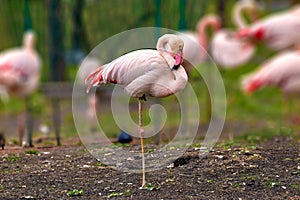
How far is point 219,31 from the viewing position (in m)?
11.1

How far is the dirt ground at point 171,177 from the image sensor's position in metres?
4.07

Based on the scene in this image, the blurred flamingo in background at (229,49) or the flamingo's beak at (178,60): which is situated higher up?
the blurred flamingo in background at (229,49)

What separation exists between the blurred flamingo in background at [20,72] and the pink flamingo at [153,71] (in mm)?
4729

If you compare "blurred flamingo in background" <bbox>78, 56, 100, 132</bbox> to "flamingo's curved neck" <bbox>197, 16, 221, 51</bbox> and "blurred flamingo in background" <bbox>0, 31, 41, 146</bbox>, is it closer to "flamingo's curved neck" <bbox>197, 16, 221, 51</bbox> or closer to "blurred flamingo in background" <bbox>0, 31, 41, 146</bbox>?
"blurred flamingo in background" <bbox>0, 31, 41, 146</bbox>

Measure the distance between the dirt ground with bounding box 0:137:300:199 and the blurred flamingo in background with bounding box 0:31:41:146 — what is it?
389cm

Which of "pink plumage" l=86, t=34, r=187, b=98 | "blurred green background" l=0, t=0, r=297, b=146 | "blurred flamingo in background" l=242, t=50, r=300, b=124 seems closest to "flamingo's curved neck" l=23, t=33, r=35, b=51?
"blurred green background" l=0, t=0, r=297, b=146

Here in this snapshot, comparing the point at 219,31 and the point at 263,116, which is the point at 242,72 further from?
the point at 263,116

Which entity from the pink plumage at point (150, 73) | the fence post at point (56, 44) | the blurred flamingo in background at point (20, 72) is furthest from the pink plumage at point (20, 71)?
the pink plumage at point (150, 73)

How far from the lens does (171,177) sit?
434 cm

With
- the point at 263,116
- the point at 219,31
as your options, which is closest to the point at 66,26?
the point at 219,31

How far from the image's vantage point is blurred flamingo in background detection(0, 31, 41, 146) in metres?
8.77

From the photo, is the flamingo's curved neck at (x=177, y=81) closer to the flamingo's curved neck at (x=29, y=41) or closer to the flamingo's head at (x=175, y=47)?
the flamingo's head at (x=175, y=47)

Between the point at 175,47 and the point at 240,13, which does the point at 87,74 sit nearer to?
the point at 240,13

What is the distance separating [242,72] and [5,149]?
8210 millimetres
